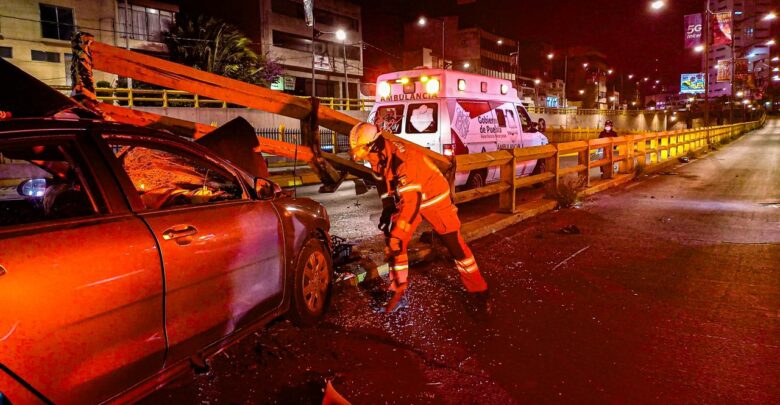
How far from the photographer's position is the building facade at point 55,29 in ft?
90.3

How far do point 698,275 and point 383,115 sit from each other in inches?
253

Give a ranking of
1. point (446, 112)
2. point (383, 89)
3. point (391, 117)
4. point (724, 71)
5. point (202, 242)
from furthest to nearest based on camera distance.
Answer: point (724, 71) → point (383, 89) → point (391, 117) → point (446, 112) → point (202, 242)

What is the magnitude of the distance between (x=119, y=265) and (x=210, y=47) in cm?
3101

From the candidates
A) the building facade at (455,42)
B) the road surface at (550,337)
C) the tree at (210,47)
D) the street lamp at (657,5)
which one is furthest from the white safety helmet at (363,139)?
the building facade at (455,42)

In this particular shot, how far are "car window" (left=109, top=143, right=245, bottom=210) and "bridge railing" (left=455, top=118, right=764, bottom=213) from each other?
3.56 m

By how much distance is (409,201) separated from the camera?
14.3 ft

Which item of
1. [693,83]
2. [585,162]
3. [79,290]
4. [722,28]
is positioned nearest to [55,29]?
[585,162]

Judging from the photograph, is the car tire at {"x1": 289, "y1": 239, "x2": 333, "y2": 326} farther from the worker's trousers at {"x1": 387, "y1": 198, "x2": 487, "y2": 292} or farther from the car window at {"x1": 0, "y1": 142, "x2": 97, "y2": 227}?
the car window at {"x1": 0, "y1": 142, "x2": 97, "y2": 227}

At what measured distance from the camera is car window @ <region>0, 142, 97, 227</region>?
8.71 feet

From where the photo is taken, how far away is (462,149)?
10078mm

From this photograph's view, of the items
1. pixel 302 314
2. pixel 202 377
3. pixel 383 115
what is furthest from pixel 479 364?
pixel 383 115

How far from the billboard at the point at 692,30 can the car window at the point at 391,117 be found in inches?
1872

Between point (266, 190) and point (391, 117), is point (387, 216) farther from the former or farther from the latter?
point (391, 117)

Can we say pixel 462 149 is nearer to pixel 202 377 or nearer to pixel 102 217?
pixel 202 377
